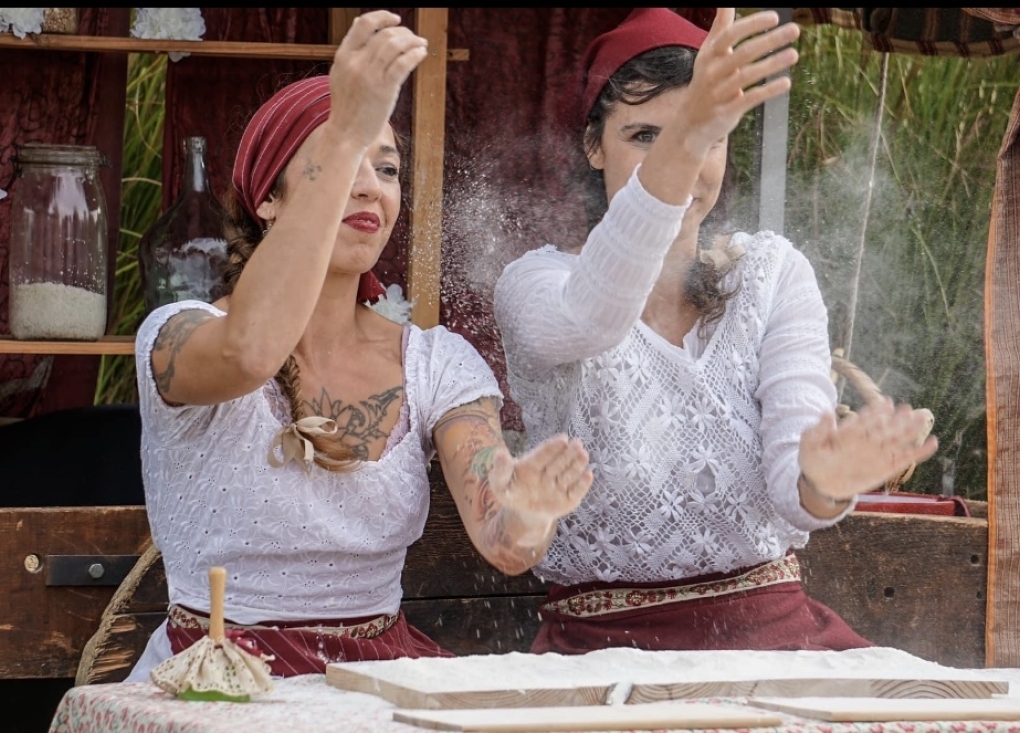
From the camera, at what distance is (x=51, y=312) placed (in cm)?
325

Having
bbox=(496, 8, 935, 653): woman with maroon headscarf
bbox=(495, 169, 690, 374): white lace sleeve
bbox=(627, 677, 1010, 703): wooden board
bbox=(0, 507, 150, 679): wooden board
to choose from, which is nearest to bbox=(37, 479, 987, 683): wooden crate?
bbox=(0, 507, 150, 679): wooden board

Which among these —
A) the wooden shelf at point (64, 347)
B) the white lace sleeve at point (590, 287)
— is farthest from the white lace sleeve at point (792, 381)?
the wooden shelf at point (64, 347)

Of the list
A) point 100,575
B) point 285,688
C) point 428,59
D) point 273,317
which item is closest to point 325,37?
point 428,59

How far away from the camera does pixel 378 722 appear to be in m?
1.60

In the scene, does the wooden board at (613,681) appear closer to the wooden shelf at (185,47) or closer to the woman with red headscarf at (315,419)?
the woman with red headscarf at (315,419)

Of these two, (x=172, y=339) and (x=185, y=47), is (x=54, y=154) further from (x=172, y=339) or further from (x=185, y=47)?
(x=172, y=339)

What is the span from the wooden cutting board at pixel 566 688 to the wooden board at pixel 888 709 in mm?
29

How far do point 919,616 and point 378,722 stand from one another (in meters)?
1.84

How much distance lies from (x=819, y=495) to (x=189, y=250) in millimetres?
1599

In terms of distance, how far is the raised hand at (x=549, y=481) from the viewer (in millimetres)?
1878

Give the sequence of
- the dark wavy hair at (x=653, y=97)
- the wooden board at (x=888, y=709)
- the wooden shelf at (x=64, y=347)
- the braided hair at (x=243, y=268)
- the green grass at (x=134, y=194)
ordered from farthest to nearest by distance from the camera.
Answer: the green grass at (x=134, y=194) < the wooden shelf at (x=64, y=347) < the dark wavy hair at (x=653, y=97) < the braided hair at (x=243, y=268) < the wooden board at (x=888, y=709)

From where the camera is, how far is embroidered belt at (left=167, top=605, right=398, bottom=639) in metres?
2.25

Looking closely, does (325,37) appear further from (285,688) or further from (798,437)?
(285,688)

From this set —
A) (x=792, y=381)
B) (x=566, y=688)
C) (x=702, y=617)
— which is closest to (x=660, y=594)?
(x=702, y=617)
